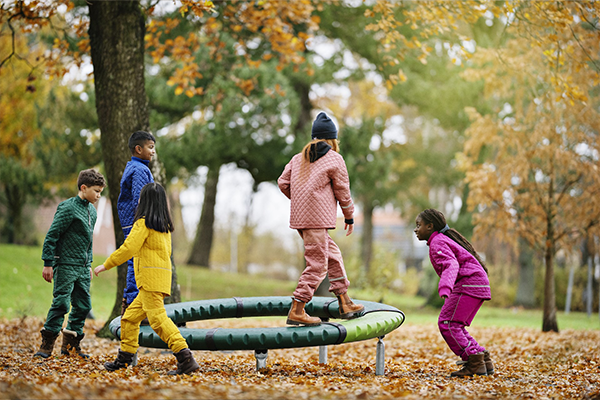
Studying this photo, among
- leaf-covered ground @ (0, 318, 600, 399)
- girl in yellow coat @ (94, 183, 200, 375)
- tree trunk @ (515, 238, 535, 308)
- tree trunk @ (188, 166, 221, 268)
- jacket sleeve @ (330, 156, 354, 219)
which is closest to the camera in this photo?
leaf-covered ground @ (0, 318, 600, 399)

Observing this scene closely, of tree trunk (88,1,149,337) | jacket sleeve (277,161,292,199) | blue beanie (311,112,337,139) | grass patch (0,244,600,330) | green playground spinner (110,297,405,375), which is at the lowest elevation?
grass patch (0,244,600,330)

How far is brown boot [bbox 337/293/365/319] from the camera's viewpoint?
16.2ft

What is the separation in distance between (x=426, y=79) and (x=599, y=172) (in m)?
6.44

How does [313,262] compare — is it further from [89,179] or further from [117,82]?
[117,82]

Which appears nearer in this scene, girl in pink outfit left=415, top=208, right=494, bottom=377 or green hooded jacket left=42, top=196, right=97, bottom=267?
girl in pink outfit left=415, top=208, right=494, bottom=377

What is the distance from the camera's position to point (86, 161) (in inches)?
597

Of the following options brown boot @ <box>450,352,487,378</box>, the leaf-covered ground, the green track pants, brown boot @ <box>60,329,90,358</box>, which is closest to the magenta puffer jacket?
brown boot @ <box>450,352,487,378</box>

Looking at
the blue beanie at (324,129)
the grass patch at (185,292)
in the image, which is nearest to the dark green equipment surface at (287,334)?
the blue beanie at (324,129)

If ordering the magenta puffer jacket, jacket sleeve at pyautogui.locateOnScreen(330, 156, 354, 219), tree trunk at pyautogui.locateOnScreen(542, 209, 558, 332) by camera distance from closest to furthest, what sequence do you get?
jacket sleeve at pyautogui.locateOnScreen(330, 156, 354, 219) → the magenta puffer jacket → tree trunk at pyautogui.locateOnScreen(542, 209, 558, 332)

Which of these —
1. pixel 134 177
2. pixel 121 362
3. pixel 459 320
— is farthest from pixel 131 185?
pixel 459 320

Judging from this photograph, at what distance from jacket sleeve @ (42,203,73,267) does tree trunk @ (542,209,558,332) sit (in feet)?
27.6

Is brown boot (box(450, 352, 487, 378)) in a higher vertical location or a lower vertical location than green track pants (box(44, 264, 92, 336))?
lower

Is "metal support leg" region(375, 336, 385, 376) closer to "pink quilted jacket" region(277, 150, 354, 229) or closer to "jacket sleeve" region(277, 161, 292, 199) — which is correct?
"pink quilted jacket" region(277, 150, 354, 229)

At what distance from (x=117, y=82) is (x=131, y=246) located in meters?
3.37
